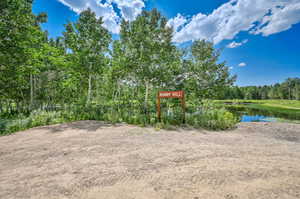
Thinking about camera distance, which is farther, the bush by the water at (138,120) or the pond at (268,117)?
the pond at (268,117)

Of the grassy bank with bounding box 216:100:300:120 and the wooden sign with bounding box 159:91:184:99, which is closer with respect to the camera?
the wooden sign with bounding box 159:91:184:99

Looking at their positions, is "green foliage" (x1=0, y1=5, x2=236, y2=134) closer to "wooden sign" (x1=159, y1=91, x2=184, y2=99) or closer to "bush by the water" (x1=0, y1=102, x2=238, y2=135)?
"bush by the water" (x1=0, y1=102, x2=238, y2=135)

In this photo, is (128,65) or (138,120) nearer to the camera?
(138,120)

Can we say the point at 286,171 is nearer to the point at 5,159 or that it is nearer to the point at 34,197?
the point at 34,197

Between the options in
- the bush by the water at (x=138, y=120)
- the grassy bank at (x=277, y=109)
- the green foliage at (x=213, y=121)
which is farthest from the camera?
the grassy bank at (x=277, y=109)

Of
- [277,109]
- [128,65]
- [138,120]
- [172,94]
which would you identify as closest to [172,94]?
[172,94]

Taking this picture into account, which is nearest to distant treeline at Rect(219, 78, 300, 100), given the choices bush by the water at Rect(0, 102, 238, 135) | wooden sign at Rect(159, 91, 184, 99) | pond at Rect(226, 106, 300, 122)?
pond at Rect(226, 106, 300, 122)

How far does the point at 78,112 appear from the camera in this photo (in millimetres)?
7984

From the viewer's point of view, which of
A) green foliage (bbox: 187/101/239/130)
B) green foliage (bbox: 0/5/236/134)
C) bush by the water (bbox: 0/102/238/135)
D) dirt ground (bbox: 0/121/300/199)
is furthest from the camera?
green foliage (bbox: 0/5/236/134)

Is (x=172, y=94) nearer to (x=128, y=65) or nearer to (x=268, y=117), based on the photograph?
(x=128, y=65)

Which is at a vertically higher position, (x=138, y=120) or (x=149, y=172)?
(x=138, y=120)

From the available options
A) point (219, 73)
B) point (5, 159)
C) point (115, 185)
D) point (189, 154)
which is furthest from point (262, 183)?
point (219, 73)

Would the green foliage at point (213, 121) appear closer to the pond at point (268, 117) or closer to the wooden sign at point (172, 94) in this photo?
the wooden sign at point (172, 94)

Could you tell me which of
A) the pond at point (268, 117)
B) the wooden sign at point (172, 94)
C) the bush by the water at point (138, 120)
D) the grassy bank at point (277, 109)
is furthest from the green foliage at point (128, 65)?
the pond at point (268, 117)
